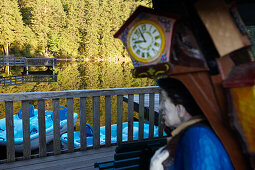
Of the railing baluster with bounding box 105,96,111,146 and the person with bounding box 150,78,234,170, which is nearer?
the person with bounding box 150,78,234,170

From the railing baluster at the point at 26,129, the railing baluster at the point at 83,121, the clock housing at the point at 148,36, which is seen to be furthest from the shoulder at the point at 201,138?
the railing baluster at the point at 26,129

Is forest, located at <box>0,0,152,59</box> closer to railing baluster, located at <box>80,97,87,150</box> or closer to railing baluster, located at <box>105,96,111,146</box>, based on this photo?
railing baluster, located at <box>105,96,111,146</box>

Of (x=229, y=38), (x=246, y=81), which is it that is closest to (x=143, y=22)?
(x=229, y=38)

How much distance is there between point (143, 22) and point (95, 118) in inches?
86.2

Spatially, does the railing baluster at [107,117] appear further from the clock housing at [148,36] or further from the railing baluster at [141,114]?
the clock housing at [148,36]

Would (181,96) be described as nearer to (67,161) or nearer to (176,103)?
(176,103)

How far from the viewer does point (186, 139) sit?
0.87 meters

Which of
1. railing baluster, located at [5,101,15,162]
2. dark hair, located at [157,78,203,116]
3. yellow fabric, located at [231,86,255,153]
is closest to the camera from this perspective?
yellow fabric, located at [231,86,255,153]

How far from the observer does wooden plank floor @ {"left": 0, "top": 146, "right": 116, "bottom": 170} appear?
2443 mm

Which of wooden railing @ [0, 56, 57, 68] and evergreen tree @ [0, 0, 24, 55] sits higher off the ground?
evergreen tree @ [0, 0, 24, 55]

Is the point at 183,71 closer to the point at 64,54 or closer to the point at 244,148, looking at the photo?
the point at 244,148

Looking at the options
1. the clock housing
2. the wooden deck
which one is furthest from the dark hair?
the wooden deck

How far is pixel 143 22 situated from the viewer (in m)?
0.84

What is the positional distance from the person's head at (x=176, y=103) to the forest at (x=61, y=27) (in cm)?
2861
